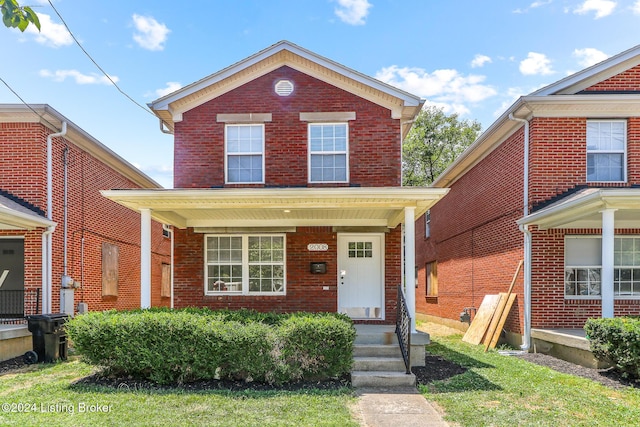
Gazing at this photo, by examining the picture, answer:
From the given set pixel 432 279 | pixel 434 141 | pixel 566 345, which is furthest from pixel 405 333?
pixel 434 141

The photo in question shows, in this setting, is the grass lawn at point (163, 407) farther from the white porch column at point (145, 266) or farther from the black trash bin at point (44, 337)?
the white porch column at point (145, 266)

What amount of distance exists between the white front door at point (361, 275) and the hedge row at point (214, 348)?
3.53 m

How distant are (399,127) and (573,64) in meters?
7.42

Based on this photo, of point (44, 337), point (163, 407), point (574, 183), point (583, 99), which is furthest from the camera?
point (574, 183)

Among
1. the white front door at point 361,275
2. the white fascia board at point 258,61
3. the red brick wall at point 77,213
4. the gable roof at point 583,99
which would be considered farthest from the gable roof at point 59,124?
the gable roof at point 583,99

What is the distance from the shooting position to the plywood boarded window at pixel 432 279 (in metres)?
18.3

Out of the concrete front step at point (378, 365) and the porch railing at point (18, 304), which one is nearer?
the concrete front step at point (378, 365)

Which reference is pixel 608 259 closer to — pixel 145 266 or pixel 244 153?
pixel 244 153

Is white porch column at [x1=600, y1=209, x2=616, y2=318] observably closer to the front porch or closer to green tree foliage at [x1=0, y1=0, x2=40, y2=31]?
the front porch

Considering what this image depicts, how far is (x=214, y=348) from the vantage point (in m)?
6.96

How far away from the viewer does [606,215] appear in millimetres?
8156

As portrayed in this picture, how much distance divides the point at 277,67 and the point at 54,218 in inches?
251

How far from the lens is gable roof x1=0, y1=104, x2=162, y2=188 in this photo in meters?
10.3

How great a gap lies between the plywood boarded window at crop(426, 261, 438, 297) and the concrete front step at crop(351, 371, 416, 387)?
1120 cm
